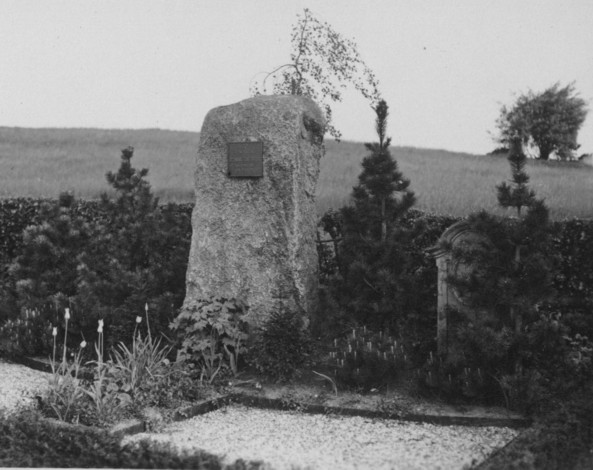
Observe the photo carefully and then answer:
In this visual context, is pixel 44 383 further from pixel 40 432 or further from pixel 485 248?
pixel 485 248

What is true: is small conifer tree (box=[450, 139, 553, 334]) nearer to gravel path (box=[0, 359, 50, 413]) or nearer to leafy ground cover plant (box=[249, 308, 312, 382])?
leafy ground cover plant (box=[249, 308, 312, 382])

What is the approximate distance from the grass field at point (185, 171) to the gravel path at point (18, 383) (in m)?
4.18

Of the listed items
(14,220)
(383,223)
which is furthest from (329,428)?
(14,220)

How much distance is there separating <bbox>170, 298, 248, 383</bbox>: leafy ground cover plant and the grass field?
426 centimetres

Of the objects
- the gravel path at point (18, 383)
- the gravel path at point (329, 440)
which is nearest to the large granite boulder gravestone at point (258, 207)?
the gravel path at point (329, 440)

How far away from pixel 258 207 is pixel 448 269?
7.75 feet

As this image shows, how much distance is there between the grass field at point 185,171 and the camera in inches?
525

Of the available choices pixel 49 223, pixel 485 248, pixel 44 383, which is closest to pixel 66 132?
pixel 49 223

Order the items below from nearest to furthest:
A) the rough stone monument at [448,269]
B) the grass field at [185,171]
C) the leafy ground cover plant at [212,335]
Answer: the rough stone monument at [448,269] < the leafy ground cover plant at [212,335] < the grass field at [185,171]

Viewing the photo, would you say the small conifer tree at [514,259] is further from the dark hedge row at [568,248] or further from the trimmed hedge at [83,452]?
→ the trimmed hedge at [83,452]

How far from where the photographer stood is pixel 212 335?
7715mm

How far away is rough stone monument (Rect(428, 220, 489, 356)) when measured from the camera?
7.43m

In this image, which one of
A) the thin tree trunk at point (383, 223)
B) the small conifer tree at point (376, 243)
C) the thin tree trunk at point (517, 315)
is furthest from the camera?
the thin tree trunk at point (383, 223)

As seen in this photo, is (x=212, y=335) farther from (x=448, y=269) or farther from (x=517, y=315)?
(x=517, y=315)
